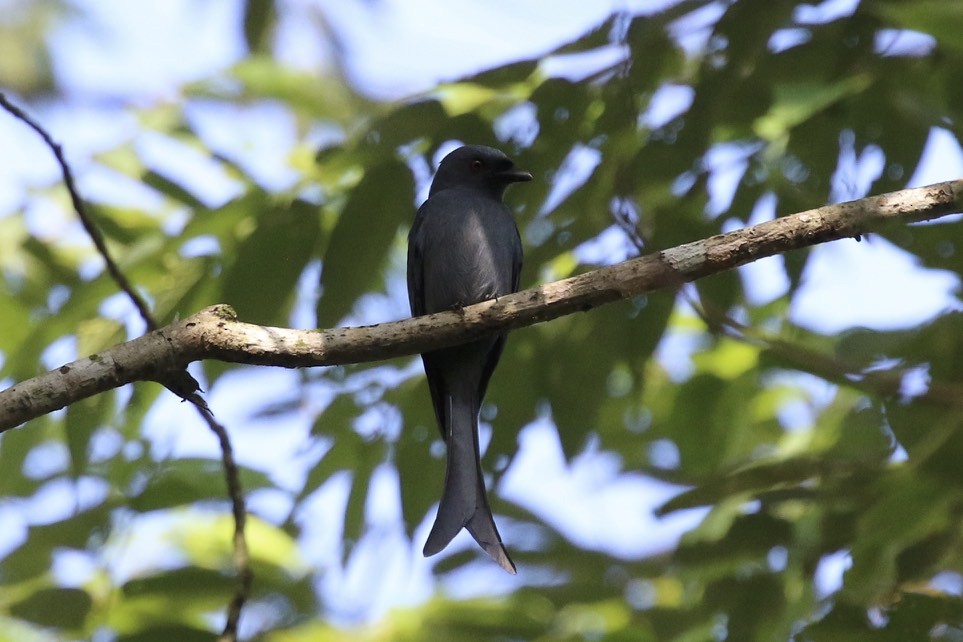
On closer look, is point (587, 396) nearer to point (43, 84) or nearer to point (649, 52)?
point (649, 52)

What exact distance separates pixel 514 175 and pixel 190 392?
213 cm

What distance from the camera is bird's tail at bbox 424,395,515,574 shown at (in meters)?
3.71

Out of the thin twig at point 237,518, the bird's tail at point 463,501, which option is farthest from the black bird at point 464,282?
the thin twig at point 237,518

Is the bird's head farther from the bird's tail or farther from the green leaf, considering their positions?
the green leaf

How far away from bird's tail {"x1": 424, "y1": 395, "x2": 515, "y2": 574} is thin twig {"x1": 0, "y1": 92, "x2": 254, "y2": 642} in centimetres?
65

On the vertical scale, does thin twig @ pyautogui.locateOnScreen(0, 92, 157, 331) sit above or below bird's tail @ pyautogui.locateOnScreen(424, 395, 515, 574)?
above

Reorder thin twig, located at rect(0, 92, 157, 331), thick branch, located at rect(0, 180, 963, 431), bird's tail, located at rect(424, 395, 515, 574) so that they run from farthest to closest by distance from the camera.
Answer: bird's tail, located at rect(424, 395, 515, 574) < thin twig, located at rect(0, 92, 157, 331) < thick branch, located at rect(0, 180, 963, 431)

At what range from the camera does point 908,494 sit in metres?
3.52

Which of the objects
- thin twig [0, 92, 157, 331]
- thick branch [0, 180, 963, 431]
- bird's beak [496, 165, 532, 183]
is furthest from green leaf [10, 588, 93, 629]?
bird's beak [496, 165, 532, 183]

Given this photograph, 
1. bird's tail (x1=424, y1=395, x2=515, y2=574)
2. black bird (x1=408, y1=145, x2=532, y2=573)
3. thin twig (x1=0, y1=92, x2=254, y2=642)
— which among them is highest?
thin twig (x1=0, y1=92, x2=254, y2=642)

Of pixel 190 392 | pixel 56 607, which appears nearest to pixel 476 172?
pixel 190 392

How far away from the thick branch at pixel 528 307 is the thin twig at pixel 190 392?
4.3 inches

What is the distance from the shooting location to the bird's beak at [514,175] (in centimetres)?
427

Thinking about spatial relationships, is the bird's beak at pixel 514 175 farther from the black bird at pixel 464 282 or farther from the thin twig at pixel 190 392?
the thin twig at pixel 190 392
